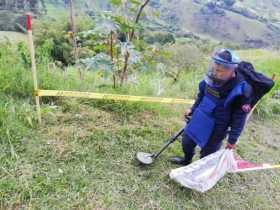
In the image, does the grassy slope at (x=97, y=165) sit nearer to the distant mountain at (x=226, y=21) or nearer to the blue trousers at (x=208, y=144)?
the blue trousers at (x=208, y=144)

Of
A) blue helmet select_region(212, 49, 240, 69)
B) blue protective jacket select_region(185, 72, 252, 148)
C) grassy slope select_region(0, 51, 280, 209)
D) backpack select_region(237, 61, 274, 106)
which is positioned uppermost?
blue helmet select_region(212, 49, 240, 69)

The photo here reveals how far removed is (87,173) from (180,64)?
6.29 m

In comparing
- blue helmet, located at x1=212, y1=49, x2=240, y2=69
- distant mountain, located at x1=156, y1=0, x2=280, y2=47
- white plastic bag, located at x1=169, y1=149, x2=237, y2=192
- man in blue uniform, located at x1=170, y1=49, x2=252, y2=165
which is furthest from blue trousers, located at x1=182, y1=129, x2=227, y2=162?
distant mountain, located at x1=156, y1=0, x2=280, y2=47

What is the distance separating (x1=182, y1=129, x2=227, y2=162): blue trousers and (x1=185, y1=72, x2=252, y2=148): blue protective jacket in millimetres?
46

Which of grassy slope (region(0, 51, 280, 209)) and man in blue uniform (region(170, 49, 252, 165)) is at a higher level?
man in blue uniform (region(170, 49, 252, 165))

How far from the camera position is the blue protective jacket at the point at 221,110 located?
2389 mm

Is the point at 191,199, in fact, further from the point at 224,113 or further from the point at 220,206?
the point at 224,113

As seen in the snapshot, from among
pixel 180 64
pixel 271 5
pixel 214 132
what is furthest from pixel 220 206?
pixel 271 5

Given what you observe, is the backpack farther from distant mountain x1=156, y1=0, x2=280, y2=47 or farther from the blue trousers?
distant mountain x1=156, y1=0, x2=280, y2=47

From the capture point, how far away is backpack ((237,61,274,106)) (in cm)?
242

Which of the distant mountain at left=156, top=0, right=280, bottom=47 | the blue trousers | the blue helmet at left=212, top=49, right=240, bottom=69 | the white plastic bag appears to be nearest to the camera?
the blue helmet at left=212, top=49, right=240, bottom=69

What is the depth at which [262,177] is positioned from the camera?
338 centimetres

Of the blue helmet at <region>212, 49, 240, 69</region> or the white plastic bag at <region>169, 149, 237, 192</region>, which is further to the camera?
the white plastic bag at <region>169, 149, 237, 192</region>

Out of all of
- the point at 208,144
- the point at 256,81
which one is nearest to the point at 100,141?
the point at 208,144
